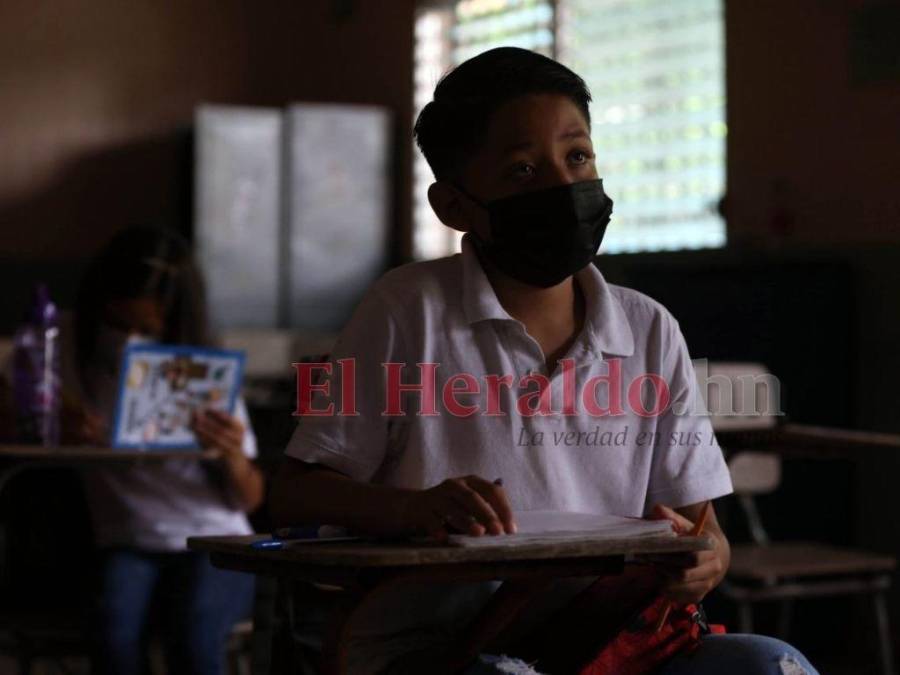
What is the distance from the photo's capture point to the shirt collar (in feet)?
5.03

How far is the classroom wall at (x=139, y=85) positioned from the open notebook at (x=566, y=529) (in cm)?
638

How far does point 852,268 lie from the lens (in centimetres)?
468

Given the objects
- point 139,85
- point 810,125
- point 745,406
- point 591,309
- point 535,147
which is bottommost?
point 745,406

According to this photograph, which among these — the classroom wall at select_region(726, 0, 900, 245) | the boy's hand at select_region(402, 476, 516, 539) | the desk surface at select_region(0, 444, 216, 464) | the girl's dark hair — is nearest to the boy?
the boy's hand at select_region(402, 476, 516, 539)

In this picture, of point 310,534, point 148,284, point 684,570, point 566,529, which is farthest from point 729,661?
point 148,284

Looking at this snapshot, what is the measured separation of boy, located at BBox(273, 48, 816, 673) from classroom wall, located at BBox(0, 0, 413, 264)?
6068 mm

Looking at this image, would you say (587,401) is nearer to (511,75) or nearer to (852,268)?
(511,75)

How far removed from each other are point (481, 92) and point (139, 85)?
22.4 feet

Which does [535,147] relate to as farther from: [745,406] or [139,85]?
[139,85]

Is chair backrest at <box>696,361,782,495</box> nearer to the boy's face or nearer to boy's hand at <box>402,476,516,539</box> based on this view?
the boy's face

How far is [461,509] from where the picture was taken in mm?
1280

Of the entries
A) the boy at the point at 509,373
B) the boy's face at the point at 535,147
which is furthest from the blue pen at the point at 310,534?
the boy's face at the point at 535,147

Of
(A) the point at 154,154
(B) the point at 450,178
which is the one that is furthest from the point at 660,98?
(B) the point at 450,178

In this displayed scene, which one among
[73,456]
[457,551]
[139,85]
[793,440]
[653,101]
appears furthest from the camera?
[139,85]
